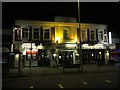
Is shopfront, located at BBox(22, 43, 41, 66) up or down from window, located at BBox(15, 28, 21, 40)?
down

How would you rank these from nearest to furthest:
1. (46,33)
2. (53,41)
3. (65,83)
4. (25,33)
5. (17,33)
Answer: (65,83) < (17,33) < (25,33) < (53,41) < (46,33)

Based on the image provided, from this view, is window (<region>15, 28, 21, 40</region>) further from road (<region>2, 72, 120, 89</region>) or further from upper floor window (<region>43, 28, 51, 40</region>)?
road (<region>2, 72, 120, 89</region>)

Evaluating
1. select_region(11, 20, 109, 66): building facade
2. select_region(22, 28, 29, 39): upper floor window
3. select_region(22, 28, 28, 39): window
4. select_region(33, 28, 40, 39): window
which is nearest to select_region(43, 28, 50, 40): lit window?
select_region(11, 20, 109, 66): building facade

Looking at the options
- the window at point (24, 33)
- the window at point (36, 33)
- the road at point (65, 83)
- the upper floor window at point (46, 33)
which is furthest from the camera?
the upper floor window at point (46, 33)

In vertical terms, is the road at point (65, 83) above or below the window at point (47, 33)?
below

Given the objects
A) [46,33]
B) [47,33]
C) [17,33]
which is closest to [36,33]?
[46,33]

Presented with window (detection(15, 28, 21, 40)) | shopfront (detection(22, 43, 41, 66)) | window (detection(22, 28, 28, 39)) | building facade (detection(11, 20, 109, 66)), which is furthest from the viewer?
window (detection(22, 28, 28, 39))

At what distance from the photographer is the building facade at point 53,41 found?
119 feet

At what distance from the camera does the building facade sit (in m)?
36.3

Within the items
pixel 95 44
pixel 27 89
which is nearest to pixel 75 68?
pixel 95 44

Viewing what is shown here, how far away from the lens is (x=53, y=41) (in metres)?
37.4

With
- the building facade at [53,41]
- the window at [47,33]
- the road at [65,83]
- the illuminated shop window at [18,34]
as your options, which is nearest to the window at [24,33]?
the building facade at [53,41]

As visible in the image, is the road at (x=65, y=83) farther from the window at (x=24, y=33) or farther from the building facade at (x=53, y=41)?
the window at (x=24, y=33)

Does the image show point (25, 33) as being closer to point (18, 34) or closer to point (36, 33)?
point (18, 34)
